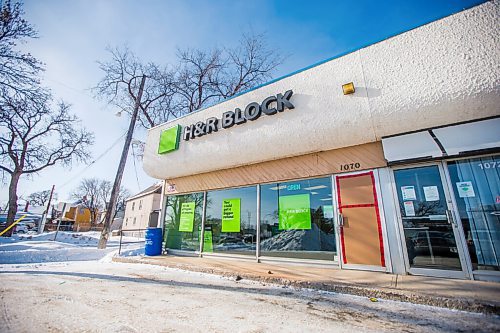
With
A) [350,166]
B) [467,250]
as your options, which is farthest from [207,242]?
[467,250]

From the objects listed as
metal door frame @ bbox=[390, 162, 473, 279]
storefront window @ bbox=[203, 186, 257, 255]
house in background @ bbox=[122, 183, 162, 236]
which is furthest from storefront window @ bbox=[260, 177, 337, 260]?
house in background @ bbox=[122, 183, 162, 236]

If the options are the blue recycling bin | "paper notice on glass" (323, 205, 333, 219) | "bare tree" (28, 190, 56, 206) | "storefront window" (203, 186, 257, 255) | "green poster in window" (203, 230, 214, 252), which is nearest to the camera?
"paper notice on glass" (323, 205, 333, 219)

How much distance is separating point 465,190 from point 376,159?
162 centimetres

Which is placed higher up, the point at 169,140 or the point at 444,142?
the point at 169,140

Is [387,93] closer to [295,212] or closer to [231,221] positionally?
[295,212]

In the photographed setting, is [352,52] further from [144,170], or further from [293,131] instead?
[144,170]

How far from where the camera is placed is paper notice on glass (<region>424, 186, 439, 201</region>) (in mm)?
4379

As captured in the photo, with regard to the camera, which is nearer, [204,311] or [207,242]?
[204,311]

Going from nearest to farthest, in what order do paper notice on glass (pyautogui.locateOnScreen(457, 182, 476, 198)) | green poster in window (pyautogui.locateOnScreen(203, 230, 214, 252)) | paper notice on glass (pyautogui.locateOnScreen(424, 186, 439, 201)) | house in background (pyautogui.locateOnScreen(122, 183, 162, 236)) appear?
paper notice on glass (pyautogui.locateOnScreen(457, 182, 476, 198)) < paper notice on glass (pyautogui.locateOnScreen(424, 186, 439, 201)) < green poster in window (pyautogui.locateOnScreen(203, 230, 214, 252)) < house in background (pyautogui.locateOnScreen(122, 183, 162, 236))

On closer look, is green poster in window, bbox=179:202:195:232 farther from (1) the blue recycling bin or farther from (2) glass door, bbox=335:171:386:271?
(2) glass door, bbox=335:171:386:271

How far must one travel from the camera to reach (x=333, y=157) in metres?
5.65

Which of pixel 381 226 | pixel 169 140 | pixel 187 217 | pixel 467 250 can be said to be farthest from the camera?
pixel 169 140

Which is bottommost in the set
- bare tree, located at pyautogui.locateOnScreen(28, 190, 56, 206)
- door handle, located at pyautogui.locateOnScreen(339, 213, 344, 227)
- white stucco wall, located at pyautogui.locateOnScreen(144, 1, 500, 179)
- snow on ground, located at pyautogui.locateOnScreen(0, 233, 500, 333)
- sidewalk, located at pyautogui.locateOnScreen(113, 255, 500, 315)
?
snow on ground, located at pyautogui.locateOnScreen(0, 233, 500, 333)

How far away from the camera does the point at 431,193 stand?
4.43m
